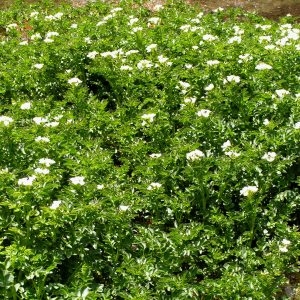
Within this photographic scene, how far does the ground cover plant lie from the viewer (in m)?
5.20

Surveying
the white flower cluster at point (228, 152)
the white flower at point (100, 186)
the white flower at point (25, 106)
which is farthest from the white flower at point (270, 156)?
the white flower at point (25, 106)

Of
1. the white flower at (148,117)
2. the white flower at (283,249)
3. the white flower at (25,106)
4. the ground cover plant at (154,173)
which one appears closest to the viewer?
the ground cover plant at (154,173)

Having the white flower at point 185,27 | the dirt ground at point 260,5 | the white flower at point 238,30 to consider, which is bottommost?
the dirt ground at point 260,5

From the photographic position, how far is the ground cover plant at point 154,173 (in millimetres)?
5203

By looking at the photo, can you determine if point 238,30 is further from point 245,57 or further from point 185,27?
point 245,57

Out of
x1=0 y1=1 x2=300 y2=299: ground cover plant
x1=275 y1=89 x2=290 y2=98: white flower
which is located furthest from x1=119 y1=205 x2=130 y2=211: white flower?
x1=275 y1=89 x2=290 y2=98: white flower

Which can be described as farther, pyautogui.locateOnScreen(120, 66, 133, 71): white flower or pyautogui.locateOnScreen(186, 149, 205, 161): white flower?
pyautogui.locateOnScreen(120, 66, 133, 71): white flower

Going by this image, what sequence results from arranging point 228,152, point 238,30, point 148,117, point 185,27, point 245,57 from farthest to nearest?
point 238,30 < point 185,27 < point 245,57 < point 148,117 < point 228,152

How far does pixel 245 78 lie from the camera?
8.24 metres

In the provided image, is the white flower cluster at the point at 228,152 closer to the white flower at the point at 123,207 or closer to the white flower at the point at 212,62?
the white flower at the point at 123,207

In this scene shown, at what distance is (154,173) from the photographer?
6.32m

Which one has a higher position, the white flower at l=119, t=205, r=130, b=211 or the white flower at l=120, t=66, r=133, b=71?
the white flower at l=119, t=205, r=130, b=211

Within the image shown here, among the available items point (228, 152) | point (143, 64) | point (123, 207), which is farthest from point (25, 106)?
point (228, 152)

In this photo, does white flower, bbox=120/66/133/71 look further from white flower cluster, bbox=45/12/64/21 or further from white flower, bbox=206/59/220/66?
white flower cluster, bbox=45/12/64/21
